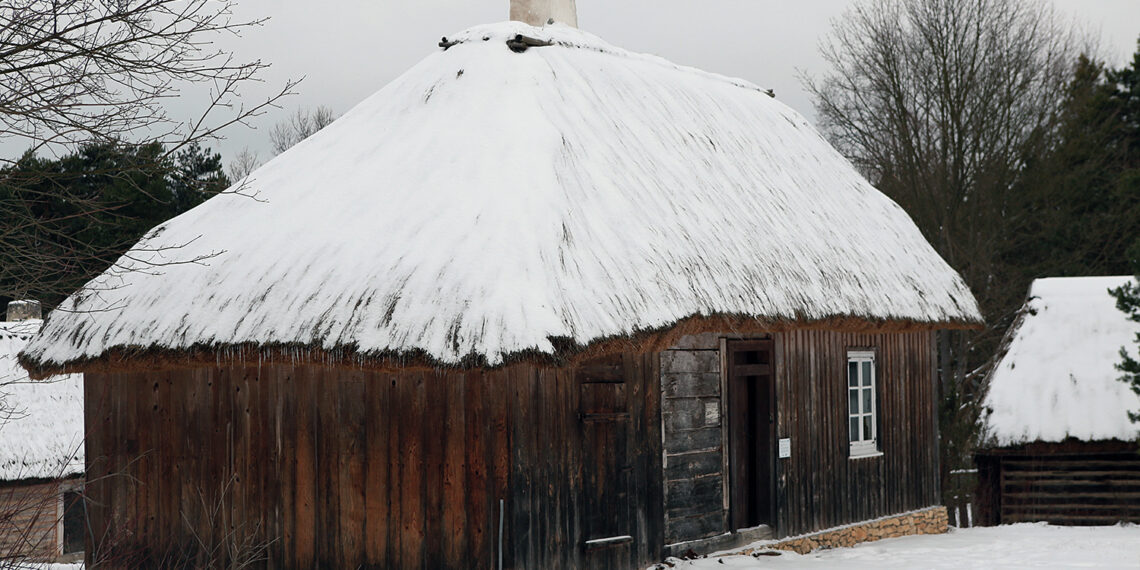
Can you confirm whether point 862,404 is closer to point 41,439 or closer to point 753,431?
point 753,431

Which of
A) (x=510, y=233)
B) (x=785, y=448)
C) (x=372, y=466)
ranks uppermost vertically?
(x=510, y=233)

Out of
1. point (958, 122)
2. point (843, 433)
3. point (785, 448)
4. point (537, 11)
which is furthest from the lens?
point (958, 122)

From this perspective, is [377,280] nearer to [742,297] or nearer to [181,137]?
[181,137]

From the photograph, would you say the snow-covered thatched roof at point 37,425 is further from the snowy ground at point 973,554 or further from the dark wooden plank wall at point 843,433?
the snowy ground at point 973,554

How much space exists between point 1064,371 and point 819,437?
7287 millimetres

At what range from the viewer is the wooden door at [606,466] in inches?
334

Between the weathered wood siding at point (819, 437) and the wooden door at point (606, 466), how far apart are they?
75 centimetres

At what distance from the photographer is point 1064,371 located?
55.3 feet

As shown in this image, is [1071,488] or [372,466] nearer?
[372,466]

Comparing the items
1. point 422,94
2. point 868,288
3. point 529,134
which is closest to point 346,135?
point 422,94

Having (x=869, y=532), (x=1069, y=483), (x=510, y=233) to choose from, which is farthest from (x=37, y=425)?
(x=1069, y=483)

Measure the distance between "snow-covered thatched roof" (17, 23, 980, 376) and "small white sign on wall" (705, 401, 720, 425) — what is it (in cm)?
111

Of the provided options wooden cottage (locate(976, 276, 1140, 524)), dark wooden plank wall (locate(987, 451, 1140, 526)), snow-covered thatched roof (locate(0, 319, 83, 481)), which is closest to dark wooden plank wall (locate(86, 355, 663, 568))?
snow-covered thatched roof (locate(0, 319, 83, 481))

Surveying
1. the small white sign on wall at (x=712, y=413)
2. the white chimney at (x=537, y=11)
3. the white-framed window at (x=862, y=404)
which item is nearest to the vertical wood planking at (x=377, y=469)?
the small white sign on wall at (x=712, y=413)
